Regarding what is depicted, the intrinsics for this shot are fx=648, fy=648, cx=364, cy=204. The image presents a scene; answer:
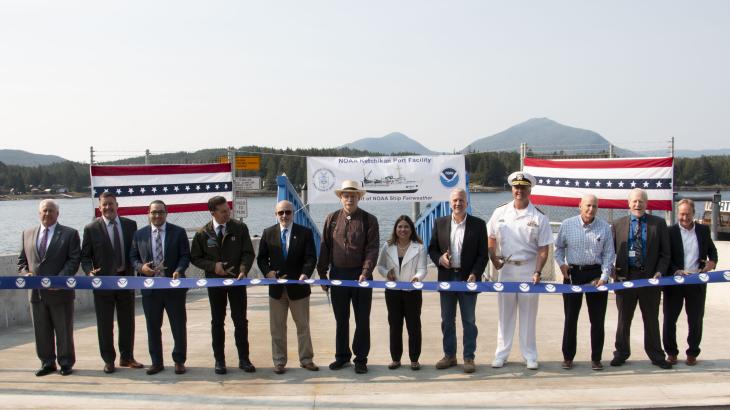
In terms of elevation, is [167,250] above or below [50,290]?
above

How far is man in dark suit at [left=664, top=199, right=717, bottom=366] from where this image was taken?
6086mm

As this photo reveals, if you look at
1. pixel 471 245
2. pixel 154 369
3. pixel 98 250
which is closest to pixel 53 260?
pixel 98 250

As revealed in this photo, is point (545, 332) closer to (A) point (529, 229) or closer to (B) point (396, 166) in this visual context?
(A) point (529, 229)

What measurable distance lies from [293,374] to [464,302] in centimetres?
171

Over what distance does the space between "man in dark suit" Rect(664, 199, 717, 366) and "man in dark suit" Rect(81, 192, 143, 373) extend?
5.05 m

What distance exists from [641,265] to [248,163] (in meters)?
7.60

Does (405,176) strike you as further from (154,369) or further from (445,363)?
(154,369)

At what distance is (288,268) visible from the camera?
20.0ft

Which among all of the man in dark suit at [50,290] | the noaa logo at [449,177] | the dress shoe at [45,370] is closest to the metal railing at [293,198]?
the noaa logo at [449,177]

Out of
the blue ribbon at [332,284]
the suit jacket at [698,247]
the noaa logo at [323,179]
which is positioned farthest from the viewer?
the noaa logo at [323,179]

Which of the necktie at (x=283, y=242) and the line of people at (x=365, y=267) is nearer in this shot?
the line of people at (x=365, y=267)

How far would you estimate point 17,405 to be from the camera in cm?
505

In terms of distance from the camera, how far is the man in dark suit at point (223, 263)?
6.01 m

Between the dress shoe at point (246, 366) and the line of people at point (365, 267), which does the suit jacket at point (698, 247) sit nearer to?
the line of people at point (365, 267)
